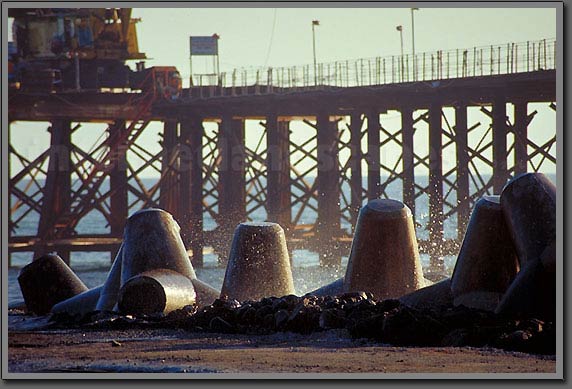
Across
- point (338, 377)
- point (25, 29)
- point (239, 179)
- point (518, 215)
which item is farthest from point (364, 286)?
point (239, 179)

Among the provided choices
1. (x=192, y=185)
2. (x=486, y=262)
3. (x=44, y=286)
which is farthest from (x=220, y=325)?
(x=192, y=185)

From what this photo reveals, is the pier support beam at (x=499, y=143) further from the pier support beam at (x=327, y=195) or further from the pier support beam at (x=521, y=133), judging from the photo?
the pier support beam at (x=327, y=195)

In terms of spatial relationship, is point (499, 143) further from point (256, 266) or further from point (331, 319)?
point (331, 319)

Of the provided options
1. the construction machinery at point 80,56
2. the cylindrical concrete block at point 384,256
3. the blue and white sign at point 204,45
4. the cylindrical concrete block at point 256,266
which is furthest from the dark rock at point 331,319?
the construction machinery at point 80,56

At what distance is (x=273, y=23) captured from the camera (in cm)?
1238

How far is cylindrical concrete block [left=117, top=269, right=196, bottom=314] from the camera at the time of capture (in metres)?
13.2

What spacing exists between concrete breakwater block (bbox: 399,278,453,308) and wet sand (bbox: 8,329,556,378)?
1514mm

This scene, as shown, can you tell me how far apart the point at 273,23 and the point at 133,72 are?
1974 centimetres

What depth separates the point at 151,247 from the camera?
567 inches

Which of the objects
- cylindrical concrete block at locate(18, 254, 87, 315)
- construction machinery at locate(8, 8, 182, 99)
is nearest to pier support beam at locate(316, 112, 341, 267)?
construction machinery at locate(8, 8, 182, 99)

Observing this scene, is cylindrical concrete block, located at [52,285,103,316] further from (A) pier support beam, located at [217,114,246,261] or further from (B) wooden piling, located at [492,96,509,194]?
(A) pier support beam, located at [217,114,246,261]

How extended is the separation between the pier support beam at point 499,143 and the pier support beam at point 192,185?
8.81 meters

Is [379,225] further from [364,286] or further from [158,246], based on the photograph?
[158,246]

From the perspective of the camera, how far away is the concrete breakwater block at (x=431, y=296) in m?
12.6
